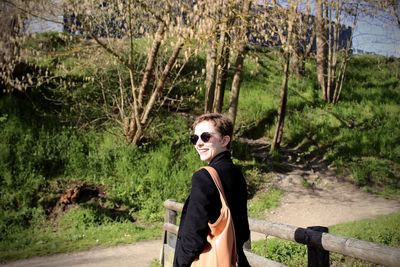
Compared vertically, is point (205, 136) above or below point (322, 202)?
above

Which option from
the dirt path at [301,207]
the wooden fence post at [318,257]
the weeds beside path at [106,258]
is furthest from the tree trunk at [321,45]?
the wooden fence post at [318,257]

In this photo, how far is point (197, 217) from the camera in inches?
109

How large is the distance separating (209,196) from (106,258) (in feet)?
20.1

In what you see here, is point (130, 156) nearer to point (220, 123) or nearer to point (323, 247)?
point (323, 247)

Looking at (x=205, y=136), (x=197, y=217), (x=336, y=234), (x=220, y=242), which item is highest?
(x=205, y=136)

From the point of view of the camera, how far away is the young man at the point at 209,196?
2.78 meters

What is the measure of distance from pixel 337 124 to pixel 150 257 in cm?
1401

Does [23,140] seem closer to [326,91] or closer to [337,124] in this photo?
[337,124]

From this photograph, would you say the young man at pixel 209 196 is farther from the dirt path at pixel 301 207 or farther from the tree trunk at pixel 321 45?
the tree trunk at pixel 321 45

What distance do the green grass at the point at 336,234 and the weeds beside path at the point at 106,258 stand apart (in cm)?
215

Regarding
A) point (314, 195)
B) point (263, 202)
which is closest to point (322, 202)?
point (314, 195)

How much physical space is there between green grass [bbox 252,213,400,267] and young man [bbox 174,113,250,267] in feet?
12.7

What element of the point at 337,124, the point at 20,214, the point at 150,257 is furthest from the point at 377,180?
the point at 20,214

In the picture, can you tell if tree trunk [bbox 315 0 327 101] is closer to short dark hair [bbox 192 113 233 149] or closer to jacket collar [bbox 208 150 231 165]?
short dark hair [bbox 192 113 233 149]
